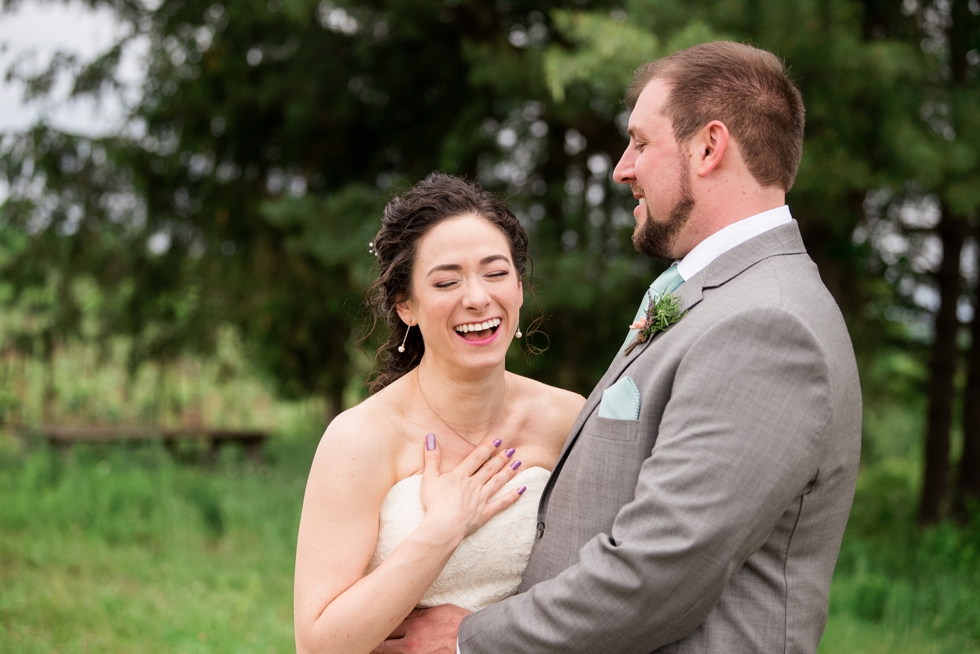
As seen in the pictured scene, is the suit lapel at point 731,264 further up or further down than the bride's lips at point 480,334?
further up

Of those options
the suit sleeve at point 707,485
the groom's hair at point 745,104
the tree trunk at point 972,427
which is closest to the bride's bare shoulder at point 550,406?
the suit sleeve at point 707,485

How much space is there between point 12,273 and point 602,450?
8654 millimetres

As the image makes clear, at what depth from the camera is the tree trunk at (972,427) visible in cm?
826

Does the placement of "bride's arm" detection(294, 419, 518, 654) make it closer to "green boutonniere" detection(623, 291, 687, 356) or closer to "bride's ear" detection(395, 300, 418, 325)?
"bride's ear" detection(395, 300, 418, 325)

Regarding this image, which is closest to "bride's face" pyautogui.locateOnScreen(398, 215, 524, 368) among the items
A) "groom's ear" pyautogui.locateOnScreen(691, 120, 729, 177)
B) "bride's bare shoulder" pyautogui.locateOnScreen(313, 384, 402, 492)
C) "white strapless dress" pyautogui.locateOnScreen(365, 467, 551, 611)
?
"bride's bare shoulder" pyautogui.locateOnScreen(313, 384, 402, 492)

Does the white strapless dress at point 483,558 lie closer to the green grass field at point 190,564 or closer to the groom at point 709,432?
the groom at point 709,432

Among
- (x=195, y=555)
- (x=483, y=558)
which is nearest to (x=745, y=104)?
(x=483, y=558)

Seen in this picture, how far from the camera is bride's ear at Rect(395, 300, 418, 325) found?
2.60 meters

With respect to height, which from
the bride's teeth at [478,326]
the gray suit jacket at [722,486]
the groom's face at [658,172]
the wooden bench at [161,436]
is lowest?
the wooden bench at [161,436]

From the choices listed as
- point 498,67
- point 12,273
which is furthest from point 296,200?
point 12,273

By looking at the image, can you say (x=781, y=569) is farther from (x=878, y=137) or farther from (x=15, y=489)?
(x=15, y=489)

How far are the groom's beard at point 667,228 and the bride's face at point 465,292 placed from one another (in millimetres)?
434

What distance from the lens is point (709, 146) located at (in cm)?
208

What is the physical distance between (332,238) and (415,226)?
13.8 feet
